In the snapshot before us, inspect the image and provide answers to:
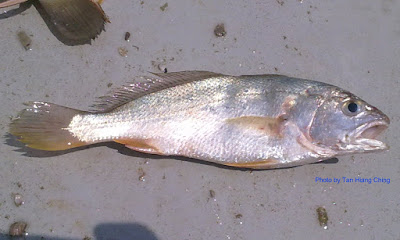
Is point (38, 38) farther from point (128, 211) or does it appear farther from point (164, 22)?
point (128, 211)

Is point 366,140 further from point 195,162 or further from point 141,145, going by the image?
point 141,145

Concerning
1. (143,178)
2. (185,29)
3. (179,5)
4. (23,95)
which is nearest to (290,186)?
(143,178)

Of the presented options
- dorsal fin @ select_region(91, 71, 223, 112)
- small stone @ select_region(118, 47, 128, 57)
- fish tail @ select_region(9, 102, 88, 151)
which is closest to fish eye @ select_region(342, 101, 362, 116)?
dorsal fin @ select_region(91, 71, 223, 112)

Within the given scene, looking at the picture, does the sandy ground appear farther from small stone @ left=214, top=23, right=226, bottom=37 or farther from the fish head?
→ the fish head

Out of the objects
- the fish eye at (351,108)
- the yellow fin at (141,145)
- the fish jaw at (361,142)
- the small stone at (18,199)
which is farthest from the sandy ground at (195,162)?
the fish eye at (351,108)

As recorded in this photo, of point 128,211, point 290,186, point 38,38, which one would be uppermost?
point 38,38

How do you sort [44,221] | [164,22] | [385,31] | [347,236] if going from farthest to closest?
1. [385,31]
2. [164,22]
3. [347,236]
4. [44,221]

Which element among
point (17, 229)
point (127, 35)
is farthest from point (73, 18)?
point (17, 229)

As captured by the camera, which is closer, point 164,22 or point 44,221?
point 44,221
